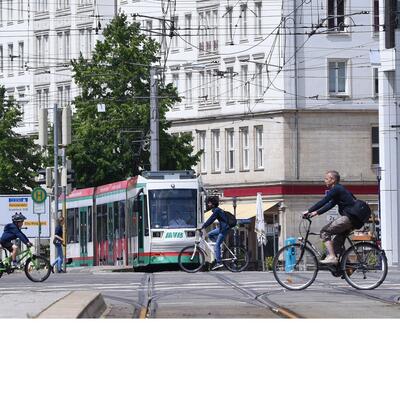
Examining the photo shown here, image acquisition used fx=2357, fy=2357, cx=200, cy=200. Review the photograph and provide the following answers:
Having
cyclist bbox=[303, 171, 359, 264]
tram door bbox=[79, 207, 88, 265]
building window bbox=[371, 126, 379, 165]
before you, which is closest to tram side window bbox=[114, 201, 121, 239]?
tram door bbox=[79, 207, 88, 265]

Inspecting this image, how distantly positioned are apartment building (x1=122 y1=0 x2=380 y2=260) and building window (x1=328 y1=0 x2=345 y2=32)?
0.02 meters

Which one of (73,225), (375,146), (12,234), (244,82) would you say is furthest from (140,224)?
(375,146)

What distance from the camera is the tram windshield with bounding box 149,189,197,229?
1489 inches

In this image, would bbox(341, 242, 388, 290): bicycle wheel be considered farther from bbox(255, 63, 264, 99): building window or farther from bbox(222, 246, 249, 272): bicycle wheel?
bbox(222, 246, 249, 272): bicycle wheel

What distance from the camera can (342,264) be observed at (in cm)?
2411

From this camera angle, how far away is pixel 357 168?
917 inches
